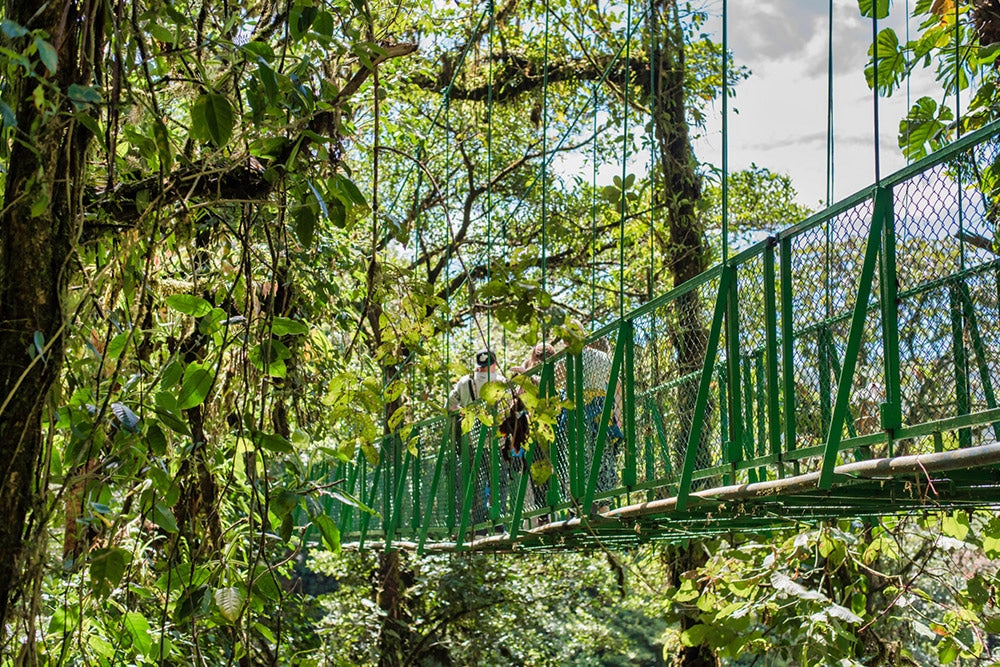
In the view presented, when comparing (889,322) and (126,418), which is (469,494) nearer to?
(889,322)

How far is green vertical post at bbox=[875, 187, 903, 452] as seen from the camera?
261cm

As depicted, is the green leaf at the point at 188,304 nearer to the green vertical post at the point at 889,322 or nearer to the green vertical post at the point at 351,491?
the green vertical post at the point at 889,322

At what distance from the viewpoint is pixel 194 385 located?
1866 millimetres

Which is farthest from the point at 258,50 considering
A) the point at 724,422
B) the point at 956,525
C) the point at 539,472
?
the point at 956,525

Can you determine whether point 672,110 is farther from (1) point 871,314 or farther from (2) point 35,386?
(2) point 35,386

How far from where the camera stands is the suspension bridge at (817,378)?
254 cm

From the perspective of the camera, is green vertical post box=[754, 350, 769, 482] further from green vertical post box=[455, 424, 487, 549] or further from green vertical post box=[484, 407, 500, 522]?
green vertical post box=[455, 424, 487, 549]

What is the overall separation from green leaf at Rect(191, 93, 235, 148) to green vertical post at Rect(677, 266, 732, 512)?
1.95m

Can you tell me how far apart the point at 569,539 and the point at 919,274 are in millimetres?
2888

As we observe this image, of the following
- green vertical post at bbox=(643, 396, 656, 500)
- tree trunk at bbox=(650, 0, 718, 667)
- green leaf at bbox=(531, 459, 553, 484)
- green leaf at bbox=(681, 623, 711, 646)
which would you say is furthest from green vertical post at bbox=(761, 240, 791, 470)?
tree trunk at bbox=(650, 0, 718, 667)

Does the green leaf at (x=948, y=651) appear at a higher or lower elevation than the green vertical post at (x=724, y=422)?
lower

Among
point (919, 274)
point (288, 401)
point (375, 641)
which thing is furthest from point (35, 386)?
point (375, 641)

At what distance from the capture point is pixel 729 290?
3443 millimetres

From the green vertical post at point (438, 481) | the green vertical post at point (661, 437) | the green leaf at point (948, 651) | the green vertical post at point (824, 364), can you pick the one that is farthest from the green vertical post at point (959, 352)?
the green vertical post at point (438, 481)
